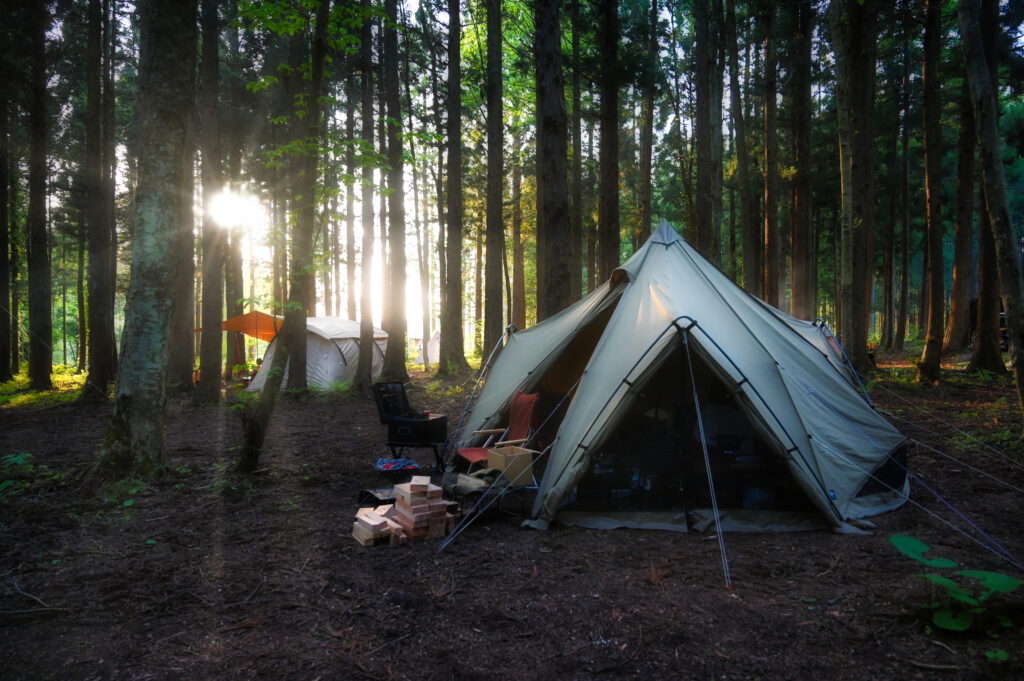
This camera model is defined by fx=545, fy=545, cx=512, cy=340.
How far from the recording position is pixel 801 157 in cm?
1380

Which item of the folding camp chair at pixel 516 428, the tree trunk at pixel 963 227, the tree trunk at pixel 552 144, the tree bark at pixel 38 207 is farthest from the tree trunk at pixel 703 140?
the tree bark at pixel 38 207

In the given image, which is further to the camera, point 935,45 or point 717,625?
point 935,45

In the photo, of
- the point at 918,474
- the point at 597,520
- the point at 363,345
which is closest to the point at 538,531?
the point at 597,520

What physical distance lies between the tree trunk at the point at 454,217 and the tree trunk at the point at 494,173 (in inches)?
41.0

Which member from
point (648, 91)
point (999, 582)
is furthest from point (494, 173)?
point (999, 582)

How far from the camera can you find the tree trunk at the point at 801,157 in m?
13.5

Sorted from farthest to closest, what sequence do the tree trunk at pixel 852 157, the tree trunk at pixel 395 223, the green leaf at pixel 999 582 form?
the tree trunk at pixel 395 223
the tree trunk at pixel 852 157
the green leaf at pixel 999 582

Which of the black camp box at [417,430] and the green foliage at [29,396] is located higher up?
the black camp box at [417,430]

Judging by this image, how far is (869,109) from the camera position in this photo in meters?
13.2

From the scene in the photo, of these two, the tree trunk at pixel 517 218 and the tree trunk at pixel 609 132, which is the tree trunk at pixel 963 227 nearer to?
the tree trunk at pixel 609 132

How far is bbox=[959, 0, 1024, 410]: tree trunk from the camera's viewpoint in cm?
552

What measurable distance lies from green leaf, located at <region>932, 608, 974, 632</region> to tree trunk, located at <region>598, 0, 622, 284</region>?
8225 mm

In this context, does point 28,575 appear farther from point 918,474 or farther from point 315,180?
point 918,474

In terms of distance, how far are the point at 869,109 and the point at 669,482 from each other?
1283 cm
